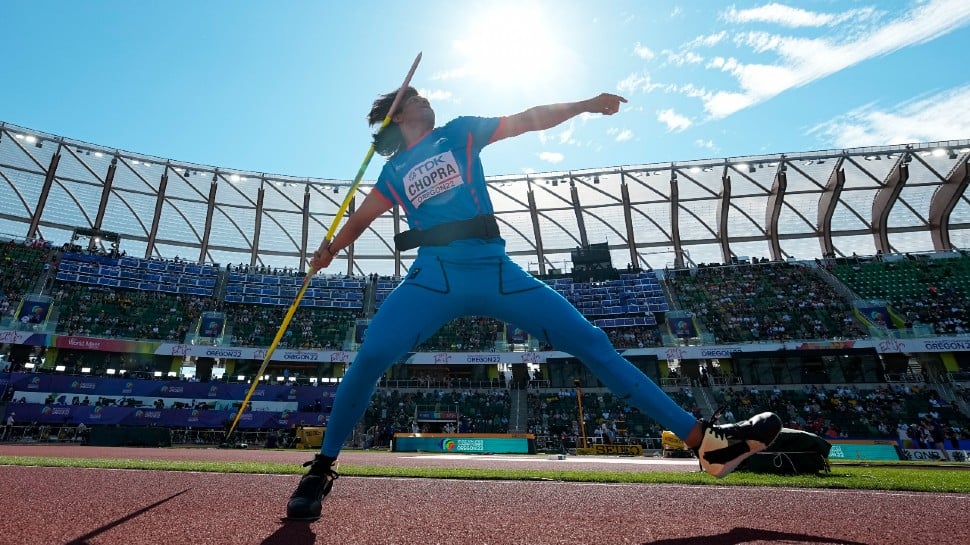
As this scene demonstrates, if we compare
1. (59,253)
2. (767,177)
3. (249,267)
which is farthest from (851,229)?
(59,253)

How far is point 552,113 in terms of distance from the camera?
9.96 feet

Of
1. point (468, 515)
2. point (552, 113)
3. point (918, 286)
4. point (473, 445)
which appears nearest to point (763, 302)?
point (918, 286)

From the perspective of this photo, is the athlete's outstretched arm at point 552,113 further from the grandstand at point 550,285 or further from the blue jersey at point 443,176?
the grandstand at point 550,285

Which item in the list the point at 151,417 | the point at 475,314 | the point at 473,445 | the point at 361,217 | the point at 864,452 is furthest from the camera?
the point at 151,417

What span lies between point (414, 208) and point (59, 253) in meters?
42.0

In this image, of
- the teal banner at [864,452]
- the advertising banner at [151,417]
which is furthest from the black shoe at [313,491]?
the advertising banner at [151,417]

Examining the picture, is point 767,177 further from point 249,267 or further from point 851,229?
point 249,267

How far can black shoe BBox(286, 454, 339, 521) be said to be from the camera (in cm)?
271

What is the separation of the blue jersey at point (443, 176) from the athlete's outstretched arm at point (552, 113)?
99mm

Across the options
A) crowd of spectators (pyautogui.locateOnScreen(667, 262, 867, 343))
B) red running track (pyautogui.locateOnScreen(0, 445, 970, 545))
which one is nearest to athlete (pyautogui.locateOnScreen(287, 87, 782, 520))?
red running track (pyautogui.locateOnScreen(0, 445, 970, 545))

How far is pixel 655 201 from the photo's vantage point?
126 ft

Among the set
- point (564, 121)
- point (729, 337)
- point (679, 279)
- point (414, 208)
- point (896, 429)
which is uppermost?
point (679, 279)

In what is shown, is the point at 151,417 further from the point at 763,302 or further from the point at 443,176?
the point at 763,302

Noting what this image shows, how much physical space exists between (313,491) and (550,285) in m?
27.9
